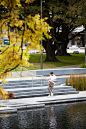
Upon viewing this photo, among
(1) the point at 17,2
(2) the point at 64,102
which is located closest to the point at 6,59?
(1) the point at 17,2

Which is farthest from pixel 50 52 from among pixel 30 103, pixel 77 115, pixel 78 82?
pixel 77 115

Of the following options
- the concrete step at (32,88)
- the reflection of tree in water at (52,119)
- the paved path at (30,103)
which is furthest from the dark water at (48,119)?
the concrete step at (32,88)

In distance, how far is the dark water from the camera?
10.8 meters

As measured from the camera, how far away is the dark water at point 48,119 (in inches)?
427

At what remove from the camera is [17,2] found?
5.83m

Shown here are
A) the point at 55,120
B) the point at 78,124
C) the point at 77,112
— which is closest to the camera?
the point at 78,124

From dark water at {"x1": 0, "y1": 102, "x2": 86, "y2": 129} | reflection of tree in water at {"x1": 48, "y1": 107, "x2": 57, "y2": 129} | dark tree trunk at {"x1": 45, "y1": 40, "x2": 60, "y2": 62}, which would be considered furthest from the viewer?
dark tree trunk at {"x1": 45, "y1": 40, "x2": 60, "y2": 62}

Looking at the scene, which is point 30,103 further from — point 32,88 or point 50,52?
point 50,52

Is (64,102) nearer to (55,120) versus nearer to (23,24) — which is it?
(55,120)

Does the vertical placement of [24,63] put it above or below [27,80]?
above

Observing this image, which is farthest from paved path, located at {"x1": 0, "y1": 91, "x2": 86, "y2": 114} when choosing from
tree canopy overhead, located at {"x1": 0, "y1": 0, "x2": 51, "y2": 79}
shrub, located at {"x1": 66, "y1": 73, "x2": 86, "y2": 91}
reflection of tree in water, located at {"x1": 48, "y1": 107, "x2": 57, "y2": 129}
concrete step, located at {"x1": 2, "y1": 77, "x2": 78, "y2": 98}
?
tree canopy overhead, located at {"x1": 0, "y1": 0, "x2": 51, "y2": 79}

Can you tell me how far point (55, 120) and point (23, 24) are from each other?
23.0ft

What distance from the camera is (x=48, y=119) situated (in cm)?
1199

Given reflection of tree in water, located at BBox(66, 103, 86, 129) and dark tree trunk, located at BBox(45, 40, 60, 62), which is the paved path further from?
dark tree trunk, located at BBox(45, 40, 60, 62)
